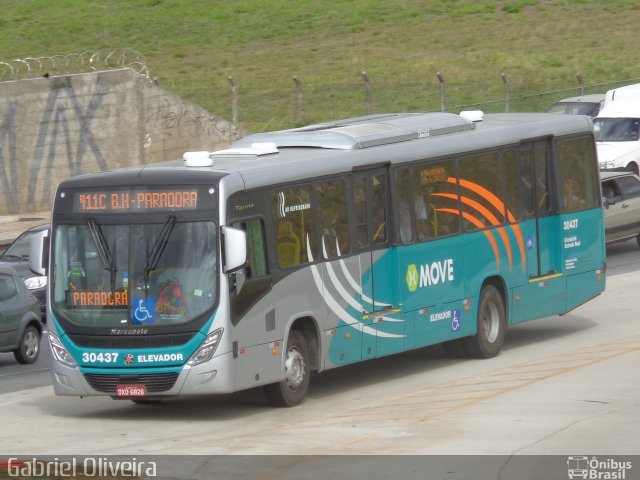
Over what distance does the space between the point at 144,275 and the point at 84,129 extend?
2444 centimetres

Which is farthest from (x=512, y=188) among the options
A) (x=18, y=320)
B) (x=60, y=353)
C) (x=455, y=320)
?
(x=18, y=320)

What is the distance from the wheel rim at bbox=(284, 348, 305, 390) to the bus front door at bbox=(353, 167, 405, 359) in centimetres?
119

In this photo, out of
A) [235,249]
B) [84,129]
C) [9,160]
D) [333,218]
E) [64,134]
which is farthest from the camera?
[84,129]

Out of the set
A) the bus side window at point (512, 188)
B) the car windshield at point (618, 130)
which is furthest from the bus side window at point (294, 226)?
the car windshield at point (618, 130)

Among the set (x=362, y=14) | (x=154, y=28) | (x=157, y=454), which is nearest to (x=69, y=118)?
(x=157, y=454)

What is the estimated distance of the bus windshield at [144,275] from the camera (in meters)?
15.4

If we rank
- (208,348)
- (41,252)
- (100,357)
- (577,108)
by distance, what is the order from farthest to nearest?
(577,108), (41,252), (100,357), (208,348)

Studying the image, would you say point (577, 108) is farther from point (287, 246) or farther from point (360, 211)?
point (287, 246)

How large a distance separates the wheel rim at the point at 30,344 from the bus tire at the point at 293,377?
21.2ft

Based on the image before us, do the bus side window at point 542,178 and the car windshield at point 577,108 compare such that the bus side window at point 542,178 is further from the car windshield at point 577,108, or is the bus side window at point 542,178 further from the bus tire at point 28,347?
the car windshield at point 577,108

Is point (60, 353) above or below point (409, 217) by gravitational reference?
below

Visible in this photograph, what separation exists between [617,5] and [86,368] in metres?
65.1

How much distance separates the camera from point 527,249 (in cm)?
2039

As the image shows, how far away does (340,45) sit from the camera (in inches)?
2665
